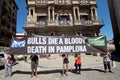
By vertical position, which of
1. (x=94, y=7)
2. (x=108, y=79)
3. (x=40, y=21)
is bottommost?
(x=108, y=79)

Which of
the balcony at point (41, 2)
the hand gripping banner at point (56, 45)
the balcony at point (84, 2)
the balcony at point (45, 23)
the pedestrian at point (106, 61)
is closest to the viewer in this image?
the hand gripping banner at point (56, 45)

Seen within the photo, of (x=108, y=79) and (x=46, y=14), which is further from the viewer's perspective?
(x=46, y=14)

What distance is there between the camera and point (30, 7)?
31.1m

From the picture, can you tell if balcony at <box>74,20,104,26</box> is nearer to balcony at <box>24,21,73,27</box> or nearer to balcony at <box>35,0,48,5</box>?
balcony at <box>24,21,73,27</box>

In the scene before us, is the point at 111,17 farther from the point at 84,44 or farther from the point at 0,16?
the point at 0,16

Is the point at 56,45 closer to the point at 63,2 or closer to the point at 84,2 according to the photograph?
the point at 63,2

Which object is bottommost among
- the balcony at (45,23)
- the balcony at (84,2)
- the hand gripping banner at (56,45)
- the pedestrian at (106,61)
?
the pedestrian at (106,61)

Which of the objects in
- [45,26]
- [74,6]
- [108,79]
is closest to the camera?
[108,79]

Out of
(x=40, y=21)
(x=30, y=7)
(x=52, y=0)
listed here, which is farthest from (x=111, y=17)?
(x=30, y=7)

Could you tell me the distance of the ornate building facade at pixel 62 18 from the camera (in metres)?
29.8

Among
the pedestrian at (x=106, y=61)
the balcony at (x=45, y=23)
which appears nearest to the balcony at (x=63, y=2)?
the balcony at (x=45, y=23)

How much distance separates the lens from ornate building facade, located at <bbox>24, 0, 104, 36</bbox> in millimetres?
29766

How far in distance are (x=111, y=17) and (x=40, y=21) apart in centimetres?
1611

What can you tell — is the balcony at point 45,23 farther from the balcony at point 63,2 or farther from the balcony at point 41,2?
the balcony at point 63,2
